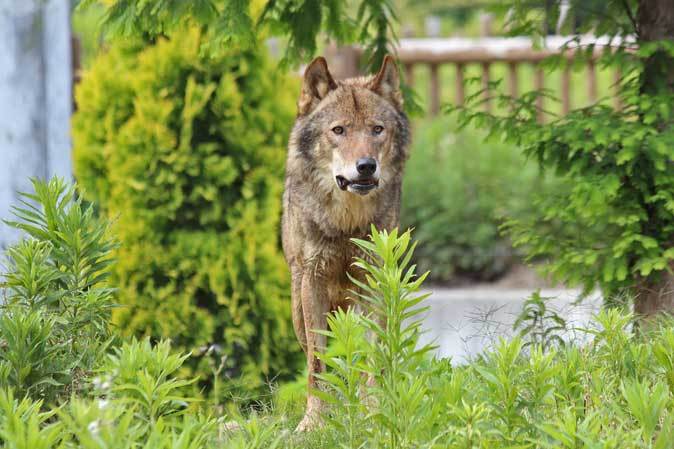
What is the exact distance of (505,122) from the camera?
16.4 feet

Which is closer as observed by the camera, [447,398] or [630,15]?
[447,398]

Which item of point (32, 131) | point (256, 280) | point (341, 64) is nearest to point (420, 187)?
point (341, 64)

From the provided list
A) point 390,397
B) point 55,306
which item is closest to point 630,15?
point 390,397

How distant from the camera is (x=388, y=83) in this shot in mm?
4617

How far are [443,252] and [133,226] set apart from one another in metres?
4.18

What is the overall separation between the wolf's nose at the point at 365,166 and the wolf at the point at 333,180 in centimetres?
4

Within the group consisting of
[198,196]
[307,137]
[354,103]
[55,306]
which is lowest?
[55,306]

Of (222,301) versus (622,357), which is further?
(222,301)

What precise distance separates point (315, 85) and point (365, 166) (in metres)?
0.61

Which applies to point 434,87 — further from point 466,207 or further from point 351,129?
point 351,129

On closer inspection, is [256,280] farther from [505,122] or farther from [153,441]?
[153,441]

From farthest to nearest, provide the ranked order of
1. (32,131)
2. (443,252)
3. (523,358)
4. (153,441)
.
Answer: (443,252) → (32,131) → (523,358) → (153,441)

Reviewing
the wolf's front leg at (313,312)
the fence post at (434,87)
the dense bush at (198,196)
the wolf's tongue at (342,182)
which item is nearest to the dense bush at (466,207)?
the fence post at (434,87)

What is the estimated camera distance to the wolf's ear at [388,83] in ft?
15.0
